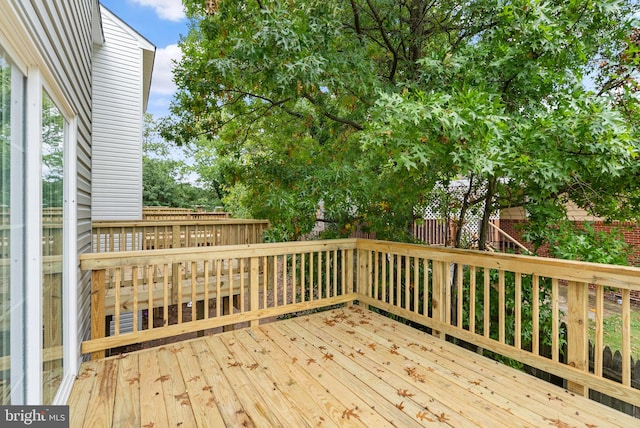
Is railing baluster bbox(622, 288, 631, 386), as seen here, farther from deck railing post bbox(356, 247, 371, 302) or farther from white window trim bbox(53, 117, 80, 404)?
white window trim bbox(53, 117, 80, 404)

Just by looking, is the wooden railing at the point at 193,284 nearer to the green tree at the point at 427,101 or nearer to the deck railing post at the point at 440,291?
the green tree at the point at 427,101

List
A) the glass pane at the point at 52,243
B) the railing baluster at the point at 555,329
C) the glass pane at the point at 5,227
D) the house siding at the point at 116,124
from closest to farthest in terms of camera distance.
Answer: the glass pane at the point at 5,227
the glass pane at the point at 52,243
the railing baluster at the point at 555,329
the house siding at the point at 116,124

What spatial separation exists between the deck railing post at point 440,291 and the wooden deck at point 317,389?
225 millimetres

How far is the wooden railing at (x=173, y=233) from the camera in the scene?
5.02m

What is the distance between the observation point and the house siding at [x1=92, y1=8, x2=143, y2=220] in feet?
24.1

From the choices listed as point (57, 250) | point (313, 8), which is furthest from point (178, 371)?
point (313, 8)

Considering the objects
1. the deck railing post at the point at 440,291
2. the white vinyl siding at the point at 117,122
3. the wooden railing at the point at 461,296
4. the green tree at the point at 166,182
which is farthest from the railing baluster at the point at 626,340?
the green tree at the point at 166,182

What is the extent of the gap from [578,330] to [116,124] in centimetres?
862

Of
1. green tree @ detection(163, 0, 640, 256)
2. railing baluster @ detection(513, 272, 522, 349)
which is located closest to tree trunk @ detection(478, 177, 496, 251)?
green tree @ detection(163, 0, 640, 256)

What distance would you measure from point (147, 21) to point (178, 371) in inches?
1032

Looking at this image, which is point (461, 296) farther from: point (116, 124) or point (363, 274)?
point (116, 124)

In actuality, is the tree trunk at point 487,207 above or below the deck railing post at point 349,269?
above

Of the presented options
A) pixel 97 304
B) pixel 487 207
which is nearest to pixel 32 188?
pixel 97 304

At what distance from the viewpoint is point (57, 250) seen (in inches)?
85.6
